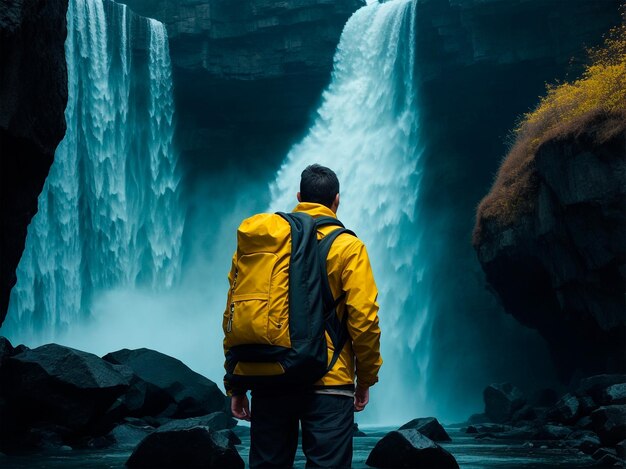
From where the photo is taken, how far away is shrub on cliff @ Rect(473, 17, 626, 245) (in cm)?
1852

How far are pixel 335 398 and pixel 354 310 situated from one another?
489 mm

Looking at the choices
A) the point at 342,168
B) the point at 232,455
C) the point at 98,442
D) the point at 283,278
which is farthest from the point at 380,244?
the point at 283,278

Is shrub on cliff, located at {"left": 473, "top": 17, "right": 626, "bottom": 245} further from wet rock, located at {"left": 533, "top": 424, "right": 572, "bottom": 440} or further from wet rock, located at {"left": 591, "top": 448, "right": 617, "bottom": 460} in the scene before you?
wet rock, located at {"left": 591, "top": 448, "right": 617, "bottom": 460}

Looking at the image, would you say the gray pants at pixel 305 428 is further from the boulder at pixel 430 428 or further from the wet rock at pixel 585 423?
the wet rock at pixel 585 423

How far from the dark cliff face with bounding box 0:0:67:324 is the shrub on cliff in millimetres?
12806

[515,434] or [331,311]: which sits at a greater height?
[331,311]

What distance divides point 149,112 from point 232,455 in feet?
94.1

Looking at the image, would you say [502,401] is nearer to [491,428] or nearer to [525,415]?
[525,415]

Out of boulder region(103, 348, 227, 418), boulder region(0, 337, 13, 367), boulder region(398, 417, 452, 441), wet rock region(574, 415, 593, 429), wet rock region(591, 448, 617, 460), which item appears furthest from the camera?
boulder region(103, 348, 227, 418)

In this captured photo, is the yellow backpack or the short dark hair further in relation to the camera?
the short dark hair

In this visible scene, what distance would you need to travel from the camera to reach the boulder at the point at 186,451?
9297 millimetres

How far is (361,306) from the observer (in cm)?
381

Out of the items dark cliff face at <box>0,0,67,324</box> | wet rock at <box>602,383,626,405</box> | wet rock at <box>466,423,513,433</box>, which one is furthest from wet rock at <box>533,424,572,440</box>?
dark cliff face at <box>0,0,67,324</box>

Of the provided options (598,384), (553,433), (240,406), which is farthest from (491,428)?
(240,406)
